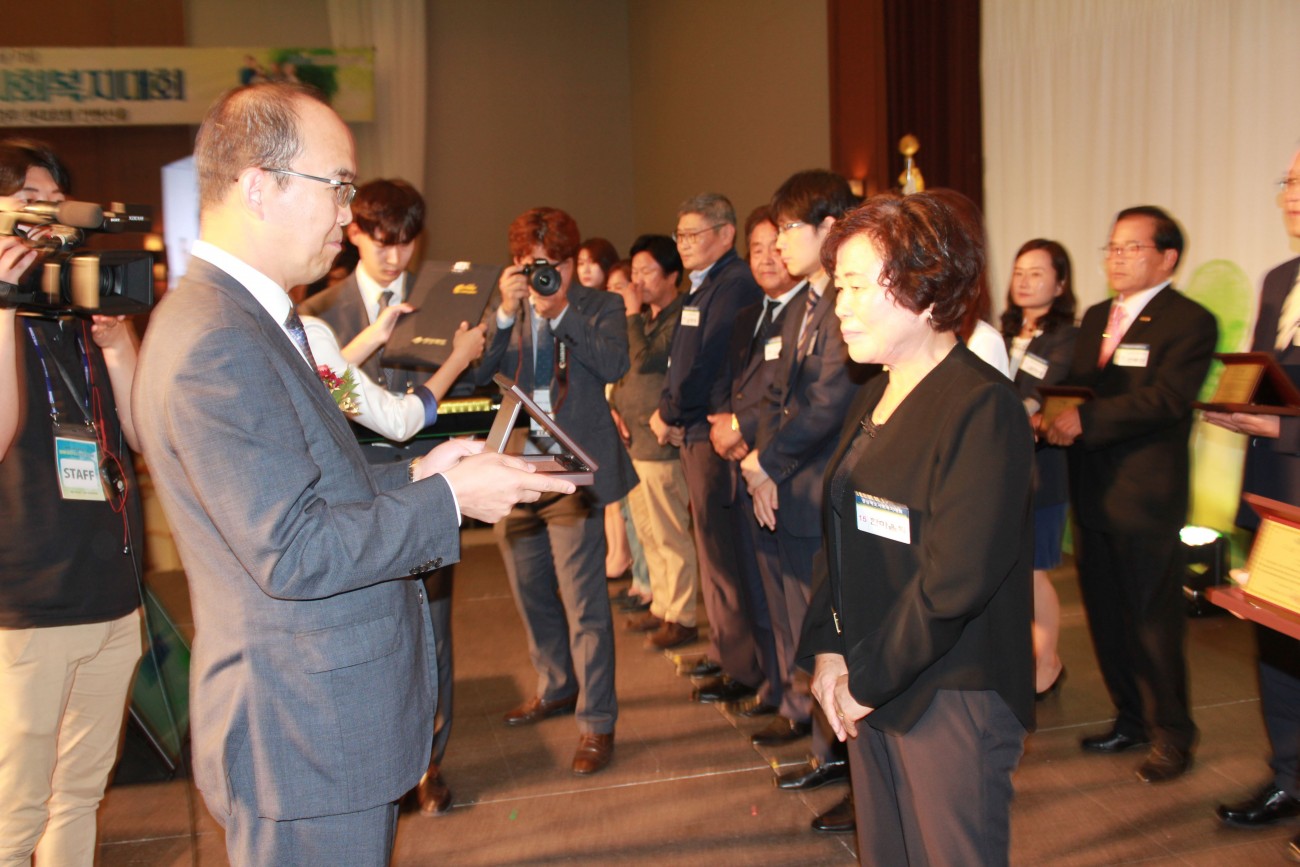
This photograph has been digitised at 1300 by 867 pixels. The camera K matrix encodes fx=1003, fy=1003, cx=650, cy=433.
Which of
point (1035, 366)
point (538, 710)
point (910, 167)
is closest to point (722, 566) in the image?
point (538, 710)

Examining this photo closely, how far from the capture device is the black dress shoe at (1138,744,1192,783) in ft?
10.1

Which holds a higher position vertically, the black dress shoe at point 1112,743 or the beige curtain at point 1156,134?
the beige curtain at point 1156,134

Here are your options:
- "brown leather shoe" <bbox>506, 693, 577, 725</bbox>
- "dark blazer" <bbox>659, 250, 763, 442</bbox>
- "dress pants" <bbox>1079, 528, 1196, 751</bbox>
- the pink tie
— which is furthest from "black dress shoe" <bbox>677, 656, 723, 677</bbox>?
the pink tie

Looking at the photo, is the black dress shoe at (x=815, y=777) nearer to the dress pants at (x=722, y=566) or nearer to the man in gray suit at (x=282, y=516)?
the dress pants at (x=722, y=566)

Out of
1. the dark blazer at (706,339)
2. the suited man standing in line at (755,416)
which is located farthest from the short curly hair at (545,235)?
the dark blazer at (706,339)

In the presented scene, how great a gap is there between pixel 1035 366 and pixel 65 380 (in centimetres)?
311

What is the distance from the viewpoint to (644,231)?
10.5 meters

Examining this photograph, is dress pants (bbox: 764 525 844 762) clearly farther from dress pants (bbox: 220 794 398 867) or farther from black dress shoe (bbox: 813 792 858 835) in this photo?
dress pants (bbox: 220 794 398 867)

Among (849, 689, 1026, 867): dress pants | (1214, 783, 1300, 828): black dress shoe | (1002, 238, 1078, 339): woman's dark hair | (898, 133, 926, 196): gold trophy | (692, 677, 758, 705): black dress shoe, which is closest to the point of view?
(849, 689, 1026, 867): dress pants

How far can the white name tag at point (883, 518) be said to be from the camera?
169cm

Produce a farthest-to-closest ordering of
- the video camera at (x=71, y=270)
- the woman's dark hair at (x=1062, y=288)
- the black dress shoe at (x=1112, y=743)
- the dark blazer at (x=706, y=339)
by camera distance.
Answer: the dark blazer at (x=706, y=339) → the woman's dark hair at (x=1062, y=288) → the black dress shoe at (x=1112, y=743) → the video camera at (x=71, y=270)

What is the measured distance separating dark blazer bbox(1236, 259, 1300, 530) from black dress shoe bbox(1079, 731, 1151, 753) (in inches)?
35.2

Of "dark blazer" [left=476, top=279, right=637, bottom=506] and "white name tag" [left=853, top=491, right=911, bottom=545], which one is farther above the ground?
"dark blazer" [left=476, top=279, right=637, bottom=506]

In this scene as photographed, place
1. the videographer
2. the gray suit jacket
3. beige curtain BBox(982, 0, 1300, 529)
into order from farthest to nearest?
1. beige curtain BBox(982, 0, 1300, 529)
2. the videographer
3. the gray suit jacket
